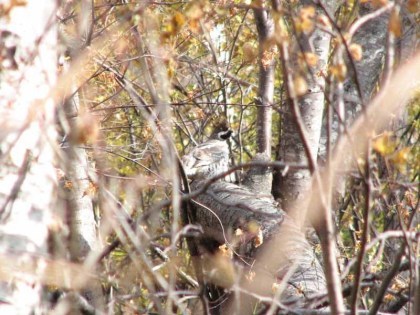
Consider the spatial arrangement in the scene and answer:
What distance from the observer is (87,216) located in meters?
5.85

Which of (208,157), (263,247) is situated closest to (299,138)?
(263,247)

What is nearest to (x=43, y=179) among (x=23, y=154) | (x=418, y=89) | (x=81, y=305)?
(x=23, y=154)

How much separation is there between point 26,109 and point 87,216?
9.46 ft

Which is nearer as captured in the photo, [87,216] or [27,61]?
[27,61]

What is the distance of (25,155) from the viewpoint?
313 cm

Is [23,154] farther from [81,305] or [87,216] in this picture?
[87,216]

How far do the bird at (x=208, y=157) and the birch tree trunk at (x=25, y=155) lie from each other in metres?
6.17

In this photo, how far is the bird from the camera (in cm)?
961

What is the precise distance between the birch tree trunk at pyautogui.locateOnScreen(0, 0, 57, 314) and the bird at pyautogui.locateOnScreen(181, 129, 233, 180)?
6.17m

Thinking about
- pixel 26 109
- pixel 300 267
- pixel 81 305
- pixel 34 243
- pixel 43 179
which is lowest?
pixel 300 267

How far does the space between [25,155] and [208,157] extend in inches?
260

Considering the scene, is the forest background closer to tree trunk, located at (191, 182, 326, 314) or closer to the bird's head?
tree trunk, located at (191, 182, 326, 314)

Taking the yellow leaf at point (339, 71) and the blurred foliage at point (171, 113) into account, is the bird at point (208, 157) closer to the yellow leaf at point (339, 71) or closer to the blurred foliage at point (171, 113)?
the blurred foliage at point (171, 113)

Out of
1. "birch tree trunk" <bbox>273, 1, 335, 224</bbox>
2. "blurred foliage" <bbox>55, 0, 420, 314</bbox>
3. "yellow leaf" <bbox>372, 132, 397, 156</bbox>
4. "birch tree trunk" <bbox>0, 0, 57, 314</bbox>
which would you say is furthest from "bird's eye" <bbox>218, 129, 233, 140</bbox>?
"yellow leaf" <bbox>372, 132, 397, 156</bbox>
